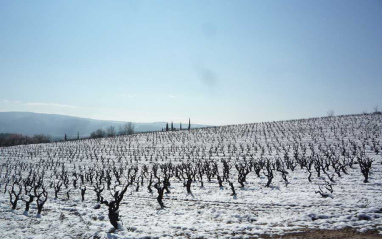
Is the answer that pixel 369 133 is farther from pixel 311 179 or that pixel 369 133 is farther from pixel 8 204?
pixel 8 204

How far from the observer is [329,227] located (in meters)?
7.82

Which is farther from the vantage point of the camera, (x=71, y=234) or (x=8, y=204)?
(x=8, y=204)

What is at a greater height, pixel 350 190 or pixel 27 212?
pixel 350 190

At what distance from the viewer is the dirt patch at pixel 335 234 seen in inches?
273

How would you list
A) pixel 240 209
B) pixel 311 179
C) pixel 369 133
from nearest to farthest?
1. pixel 240 209
2. pixel 311 179
3. pixel 369 133

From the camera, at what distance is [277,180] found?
643 inches

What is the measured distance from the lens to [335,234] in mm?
7234

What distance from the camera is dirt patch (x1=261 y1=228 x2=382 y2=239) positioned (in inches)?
273

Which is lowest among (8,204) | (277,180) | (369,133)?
(8,204)

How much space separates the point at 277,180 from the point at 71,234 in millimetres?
13091

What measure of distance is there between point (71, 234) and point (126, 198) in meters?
5.39

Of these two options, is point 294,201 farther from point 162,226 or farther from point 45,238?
point 45,238

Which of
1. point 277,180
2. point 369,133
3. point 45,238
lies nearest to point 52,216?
point 45,238

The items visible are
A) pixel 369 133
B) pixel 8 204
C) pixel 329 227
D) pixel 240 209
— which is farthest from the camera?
pixel 369 133
